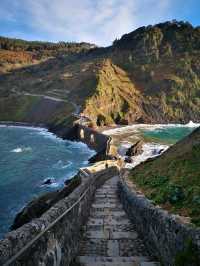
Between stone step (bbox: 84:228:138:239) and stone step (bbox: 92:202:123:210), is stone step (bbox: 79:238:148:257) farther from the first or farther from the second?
stone step (bbox: 92:202:123:210)

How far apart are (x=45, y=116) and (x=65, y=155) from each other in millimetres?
76245

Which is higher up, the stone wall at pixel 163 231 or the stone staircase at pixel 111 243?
the stone wall at pixel 163 231

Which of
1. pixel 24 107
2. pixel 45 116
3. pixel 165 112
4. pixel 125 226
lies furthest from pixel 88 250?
pixel 165 112

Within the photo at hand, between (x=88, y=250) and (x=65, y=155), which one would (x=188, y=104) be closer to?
(x=65, y=155)

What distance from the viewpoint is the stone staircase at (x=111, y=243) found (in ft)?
41.4

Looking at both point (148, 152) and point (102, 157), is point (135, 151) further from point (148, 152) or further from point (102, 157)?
point (102, 157)

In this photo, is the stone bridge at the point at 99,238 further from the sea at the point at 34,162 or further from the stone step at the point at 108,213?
the sea at the point at 34,162

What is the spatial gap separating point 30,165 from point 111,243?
2538 inches

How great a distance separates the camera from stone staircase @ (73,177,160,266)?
12.6 m

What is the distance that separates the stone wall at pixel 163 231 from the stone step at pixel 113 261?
0.54m

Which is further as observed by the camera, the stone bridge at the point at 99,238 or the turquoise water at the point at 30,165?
the turquoise water at the point at 30,165

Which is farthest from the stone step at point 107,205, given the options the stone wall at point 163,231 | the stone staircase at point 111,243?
the stone wall at point 163,231

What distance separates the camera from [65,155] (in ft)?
293

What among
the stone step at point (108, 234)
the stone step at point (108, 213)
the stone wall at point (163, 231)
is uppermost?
the stone wall at point (163, 231)
